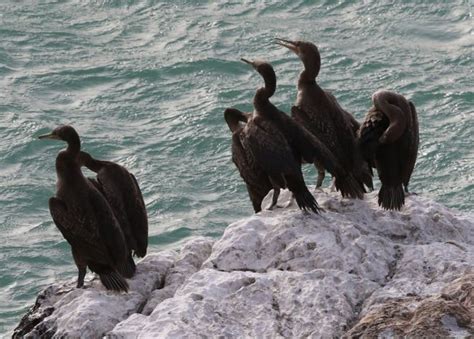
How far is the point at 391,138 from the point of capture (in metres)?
12.5

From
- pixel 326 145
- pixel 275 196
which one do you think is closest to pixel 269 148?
pixel 275 196

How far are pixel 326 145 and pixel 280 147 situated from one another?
58 cm

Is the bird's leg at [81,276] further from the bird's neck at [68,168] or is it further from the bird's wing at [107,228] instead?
the bird's neck at [68,168]

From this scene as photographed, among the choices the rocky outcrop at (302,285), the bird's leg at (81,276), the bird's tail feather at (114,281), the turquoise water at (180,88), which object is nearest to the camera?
the rocky outcrop at (302,285)

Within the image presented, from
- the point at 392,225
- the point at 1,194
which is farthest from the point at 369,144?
the point at 1,194

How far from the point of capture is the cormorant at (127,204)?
12.1 meters

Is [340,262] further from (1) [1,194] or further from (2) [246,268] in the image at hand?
(1) [1,194]

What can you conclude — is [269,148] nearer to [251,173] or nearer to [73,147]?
[251,173]

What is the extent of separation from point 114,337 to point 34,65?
53.1 ft

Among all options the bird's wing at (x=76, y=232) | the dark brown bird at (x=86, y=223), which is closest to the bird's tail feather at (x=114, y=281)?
the dark brown bird at (x=86, y=223)

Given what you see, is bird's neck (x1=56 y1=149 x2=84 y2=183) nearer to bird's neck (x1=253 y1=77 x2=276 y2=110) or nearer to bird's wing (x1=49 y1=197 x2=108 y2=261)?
bird's wing (x1=49 y1=197 x2=108 y2=261)

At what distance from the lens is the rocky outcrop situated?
32.6 feet

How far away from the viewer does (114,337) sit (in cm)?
995

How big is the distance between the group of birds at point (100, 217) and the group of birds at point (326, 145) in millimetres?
1134
